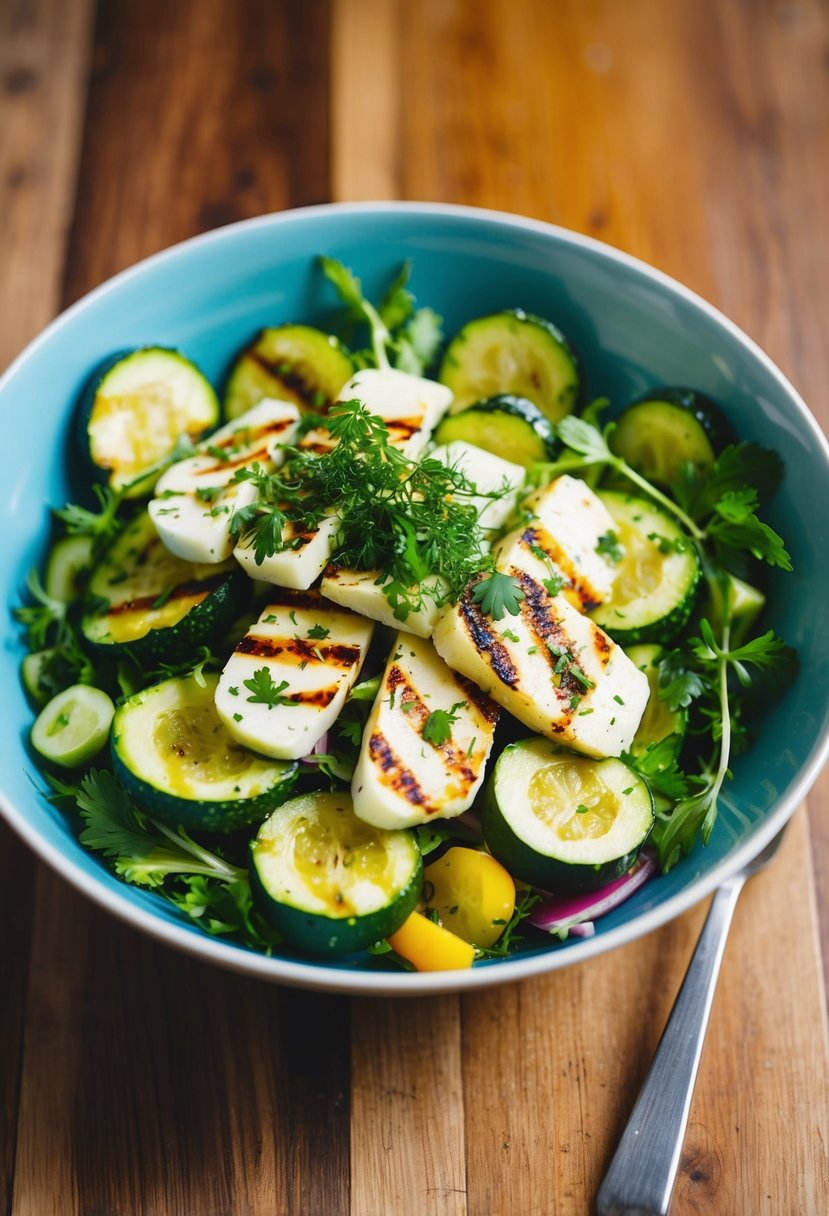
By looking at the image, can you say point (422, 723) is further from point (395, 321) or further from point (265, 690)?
point (395, 321)

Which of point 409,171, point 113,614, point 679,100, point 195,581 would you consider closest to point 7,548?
point 113,614

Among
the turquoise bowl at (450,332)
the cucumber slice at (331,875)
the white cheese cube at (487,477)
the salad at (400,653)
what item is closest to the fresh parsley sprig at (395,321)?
the turquoise bowl at (450,332)

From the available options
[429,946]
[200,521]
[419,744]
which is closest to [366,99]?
[200,521]

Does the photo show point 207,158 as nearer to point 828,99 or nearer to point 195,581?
point 195,581

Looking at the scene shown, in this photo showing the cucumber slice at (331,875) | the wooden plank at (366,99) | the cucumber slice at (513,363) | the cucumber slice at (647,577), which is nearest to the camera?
the cucumber slice at (331,875)

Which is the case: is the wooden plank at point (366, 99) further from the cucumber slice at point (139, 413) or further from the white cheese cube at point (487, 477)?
the white cheese cube at point (487, 477)

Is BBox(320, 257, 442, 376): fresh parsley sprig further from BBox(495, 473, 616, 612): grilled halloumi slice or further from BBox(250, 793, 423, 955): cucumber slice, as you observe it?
BBox(250, 793, 423, 955): cucumber slice
